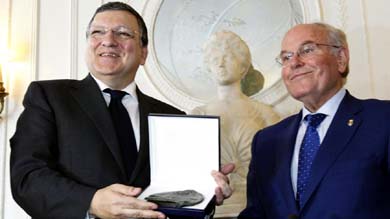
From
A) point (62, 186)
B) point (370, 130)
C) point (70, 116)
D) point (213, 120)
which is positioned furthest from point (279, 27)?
point (62, 186)

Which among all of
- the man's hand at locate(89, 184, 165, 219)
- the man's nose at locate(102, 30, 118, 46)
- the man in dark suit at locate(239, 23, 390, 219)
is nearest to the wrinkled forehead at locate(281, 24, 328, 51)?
the man in dark suit at locate(239, 23, 390, 219)

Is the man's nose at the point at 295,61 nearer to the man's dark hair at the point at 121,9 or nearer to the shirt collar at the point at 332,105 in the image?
the shirt collar at the point at 332,105

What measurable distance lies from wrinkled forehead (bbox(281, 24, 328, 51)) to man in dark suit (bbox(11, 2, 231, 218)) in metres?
0.59

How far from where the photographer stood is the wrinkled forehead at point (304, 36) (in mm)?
1456

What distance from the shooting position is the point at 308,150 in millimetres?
1355

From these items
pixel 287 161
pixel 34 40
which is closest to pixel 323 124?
pixel 287 161

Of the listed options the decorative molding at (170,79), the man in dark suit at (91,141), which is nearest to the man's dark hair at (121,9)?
the man in dark suit at (91,141)

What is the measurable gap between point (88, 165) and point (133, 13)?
0.56m

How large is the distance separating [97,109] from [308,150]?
762mm

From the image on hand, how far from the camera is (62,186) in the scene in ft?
3.15

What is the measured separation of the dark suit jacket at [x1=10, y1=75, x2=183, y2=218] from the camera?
959 mm

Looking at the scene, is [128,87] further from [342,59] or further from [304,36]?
[342,59]

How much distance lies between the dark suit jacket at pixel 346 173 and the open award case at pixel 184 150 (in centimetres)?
38

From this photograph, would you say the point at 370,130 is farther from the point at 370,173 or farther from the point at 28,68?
the point at 28,68
